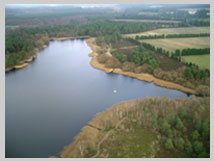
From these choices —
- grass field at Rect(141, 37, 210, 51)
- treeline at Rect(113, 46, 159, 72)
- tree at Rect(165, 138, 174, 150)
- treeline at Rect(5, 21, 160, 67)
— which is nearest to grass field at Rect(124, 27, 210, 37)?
treeline at Rect(5, 21, 160, 67)

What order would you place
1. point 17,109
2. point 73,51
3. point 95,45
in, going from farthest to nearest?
point 95,45
point 73,51
point 17,109

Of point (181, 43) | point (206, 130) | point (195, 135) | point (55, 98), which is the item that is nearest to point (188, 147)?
point (195, 135)

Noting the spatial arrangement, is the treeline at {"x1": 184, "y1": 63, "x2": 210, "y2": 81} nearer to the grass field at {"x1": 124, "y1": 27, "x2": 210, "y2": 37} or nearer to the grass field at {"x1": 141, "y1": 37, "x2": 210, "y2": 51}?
the grass field at {"x1": 141, "y1": 37, "x2": 210, "y2": 51}

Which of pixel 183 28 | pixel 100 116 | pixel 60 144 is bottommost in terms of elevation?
pixel 60 144

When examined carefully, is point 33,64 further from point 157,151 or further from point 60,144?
point 157,151

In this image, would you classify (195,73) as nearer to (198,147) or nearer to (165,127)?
(165,127)

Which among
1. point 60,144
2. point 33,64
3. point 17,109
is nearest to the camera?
point 60,144

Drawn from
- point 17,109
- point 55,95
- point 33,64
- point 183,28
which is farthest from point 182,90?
point 183,28

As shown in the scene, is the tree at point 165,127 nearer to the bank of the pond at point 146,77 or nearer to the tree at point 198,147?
the tree at point 198,147
